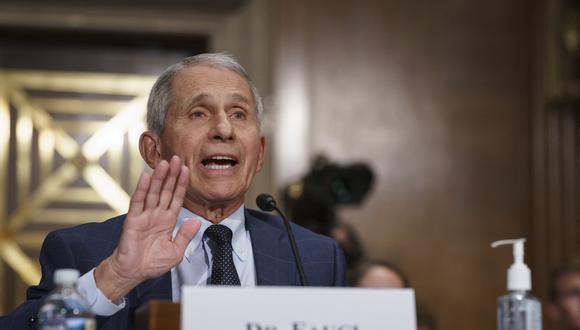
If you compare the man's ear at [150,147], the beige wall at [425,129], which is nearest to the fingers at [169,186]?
the man's ear at [150,147]

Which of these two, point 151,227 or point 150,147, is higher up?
point 150,147

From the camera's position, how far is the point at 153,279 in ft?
9.27

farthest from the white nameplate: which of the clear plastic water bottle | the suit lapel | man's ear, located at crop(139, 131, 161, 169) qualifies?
man's ear, located at crop(139, 131, 161, 169)

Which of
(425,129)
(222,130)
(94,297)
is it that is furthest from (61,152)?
(94,297)

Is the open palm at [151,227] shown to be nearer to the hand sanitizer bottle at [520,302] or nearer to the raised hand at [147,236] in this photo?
the raised hand at [147,236]

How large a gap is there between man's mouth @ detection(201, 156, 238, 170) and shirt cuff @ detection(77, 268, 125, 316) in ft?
2.06

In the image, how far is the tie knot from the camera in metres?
2.96

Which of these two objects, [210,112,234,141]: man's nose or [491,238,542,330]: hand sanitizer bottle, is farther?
[210,112,234,141]: man's nose

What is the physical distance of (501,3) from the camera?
21.7 ft

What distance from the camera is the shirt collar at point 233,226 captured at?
9.80ft

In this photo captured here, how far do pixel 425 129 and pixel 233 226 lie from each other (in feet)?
11.6

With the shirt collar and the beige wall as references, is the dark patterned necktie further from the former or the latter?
the beige wall

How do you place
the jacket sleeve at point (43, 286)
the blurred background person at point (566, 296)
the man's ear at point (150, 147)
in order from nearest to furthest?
the jacket sleeve at point (43, 286)
the man's ear at point (150, 147)
the blurred background person at point (566, 296)

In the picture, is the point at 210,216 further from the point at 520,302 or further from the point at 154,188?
the point at 520,302
